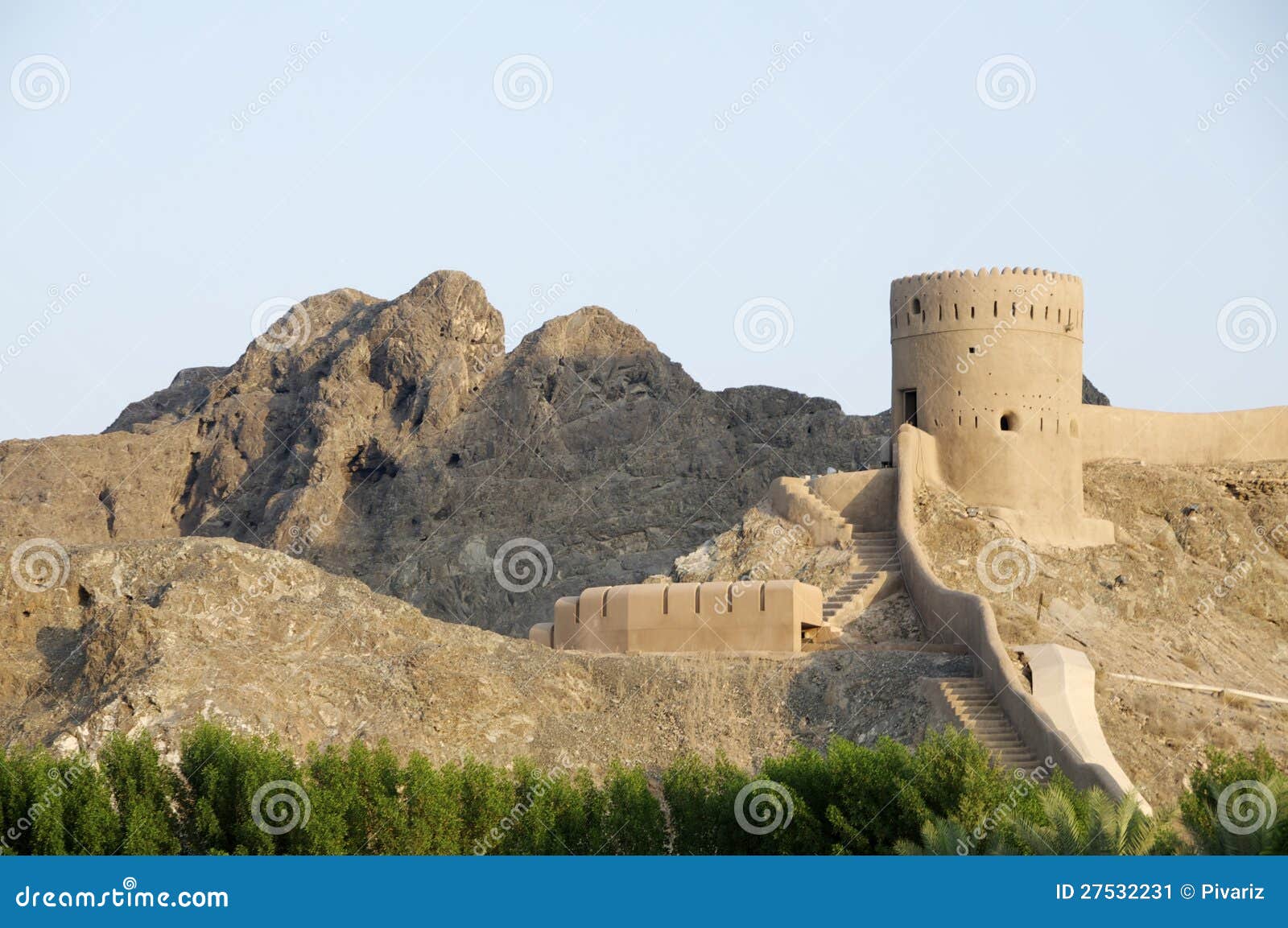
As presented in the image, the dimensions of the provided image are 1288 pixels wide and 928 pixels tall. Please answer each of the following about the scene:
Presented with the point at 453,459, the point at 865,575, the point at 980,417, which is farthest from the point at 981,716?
the point at 453,459

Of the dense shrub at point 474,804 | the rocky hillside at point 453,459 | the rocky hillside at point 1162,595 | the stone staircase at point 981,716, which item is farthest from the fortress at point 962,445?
the rocky hillside at point 453,459

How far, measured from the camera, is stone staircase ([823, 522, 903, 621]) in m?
36.8

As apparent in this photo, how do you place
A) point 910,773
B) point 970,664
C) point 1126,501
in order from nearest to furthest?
point 910,773, point 970,664, point 1126,501

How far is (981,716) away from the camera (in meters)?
30.4

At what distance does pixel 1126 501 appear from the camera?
44406 mm

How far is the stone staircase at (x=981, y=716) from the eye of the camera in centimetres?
2912

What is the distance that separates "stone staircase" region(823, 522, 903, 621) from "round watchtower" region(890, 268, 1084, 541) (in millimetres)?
2638

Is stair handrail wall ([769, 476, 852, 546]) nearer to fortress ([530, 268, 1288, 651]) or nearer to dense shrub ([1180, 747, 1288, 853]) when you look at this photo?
fortress ([530, 268, 1288, 651])

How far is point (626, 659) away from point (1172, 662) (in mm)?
10717

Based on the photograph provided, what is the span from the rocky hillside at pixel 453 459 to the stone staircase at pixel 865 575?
88.3 feet

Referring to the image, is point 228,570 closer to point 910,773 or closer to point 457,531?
point 910,773

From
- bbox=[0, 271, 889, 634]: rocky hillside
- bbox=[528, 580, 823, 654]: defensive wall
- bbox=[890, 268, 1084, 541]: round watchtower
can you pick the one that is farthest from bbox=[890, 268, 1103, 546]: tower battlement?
bbox=[0, 271, 889, 634]: rocky hillside

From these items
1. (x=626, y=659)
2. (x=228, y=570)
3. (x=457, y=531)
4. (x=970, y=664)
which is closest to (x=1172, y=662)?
(x=970, y=664)

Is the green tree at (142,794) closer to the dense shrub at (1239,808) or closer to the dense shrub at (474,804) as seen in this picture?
the dense shrub at (474,804)
